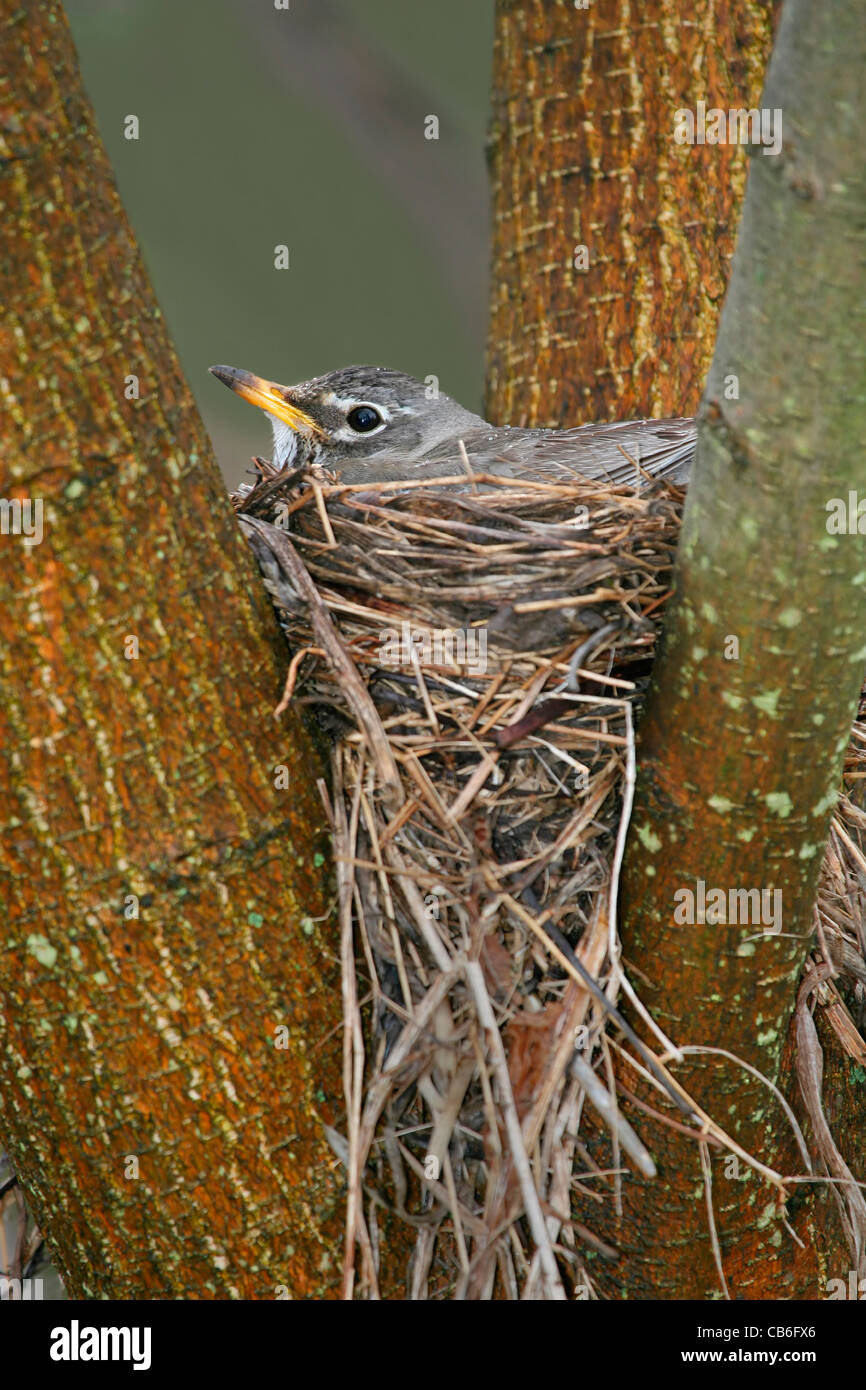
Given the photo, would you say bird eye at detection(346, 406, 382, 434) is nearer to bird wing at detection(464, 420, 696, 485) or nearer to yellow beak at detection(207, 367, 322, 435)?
yellow beak at detection(207, 367, 322, 435)

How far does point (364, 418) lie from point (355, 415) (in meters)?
0.03

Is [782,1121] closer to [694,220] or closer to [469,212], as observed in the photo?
[694,220]

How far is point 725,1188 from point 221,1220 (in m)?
0.69

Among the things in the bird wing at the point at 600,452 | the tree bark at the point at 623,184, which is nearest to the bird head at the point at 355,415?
the tree bark at the point at 623,184

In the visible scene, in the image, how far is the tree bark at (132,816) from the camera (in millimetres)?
1481

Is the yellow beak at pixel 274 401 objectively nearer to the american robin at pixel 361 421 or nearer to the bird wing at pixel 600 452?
the american robin at pixel 361 421

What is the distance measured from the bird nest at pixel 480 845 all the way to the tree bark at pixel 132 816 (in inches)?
3.5

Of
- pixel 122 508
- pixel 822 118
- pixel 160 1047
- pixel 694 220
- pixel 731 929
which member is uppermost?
pixel 694 220

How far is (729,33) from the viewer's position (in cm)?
290

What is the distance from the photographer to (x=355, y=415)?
11.3ft

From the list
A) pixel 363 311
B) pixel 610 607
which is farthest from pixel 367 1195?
pixel 363 311

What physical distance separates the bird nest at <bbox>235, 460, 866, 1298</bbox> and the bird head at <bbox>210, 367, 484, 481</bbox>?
120 cm

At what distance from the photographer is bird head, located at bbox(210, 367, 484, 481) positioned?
3408 mm
